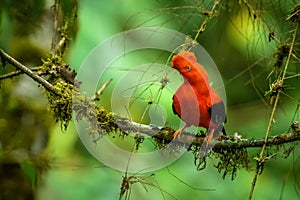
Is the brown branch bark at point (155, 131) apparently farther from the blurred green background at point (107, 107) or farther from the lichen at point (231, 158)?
the blurred green background at point (107, 107)

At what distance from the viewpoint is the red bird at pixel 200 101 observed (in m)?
1.99

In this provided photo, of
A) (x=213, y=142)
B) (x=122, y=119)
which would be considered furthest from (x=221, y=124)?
(x=122, y=119)

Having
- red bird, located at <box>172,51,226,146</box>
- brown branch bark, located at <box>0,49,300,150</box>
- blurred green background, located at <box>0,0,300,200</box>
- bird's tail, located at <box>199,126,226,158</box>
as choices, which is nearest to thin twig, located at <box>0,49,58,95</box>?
brown branch bark, located at <box>0,49,300,150</box>

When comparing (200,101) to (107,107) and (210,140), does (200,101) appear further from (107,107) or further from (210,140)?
(107,107)

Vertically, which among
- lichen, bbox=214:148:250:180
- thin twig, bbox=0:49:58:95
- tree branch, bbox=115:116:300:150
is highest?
thin twig, bbox=0:49:58:95

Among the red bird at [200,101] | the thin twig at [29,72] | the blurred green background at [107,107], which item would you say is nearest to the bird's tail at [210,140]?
the red bird at [200,101]

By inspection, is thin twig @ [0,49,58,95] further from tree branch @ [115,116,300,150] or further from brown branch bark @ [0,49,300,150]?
tree branch @ [115,116,300,150]

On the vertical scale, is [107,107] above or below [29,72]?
above

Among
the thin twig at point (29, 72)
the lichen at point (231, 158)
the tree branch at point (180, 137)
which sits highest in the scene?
the thin twig at point (29, 72)

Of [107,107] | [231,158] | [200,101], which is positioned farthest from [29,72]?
[107,107]

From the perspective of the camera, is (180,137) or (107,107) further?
(107,107)

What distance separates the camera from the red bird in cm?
199

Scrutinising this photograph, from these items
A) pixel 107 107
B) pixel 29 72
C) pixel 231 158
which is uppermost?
pixel 107 107

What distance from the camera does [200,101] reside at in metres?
2.01
